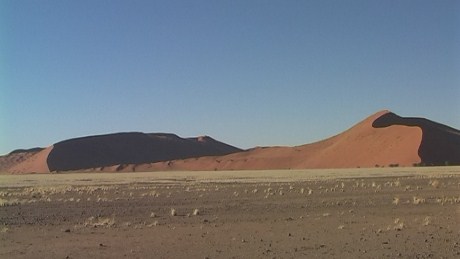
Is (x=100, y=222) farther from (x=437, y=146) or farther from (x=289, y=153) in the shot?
(x=289, y=153)

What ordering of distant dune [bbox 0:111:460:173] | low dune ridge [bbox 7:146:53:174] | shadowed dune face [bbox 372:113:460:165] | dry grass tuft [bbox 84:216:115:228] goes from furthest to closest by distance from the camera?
low dune ridge [bbox 7:146:53:174] < distant dune [bbox 0:111:460:173] < shadowed dune face [bbox 372:113:460:165] < dry grass tuft [bbox 84:216:115:228]

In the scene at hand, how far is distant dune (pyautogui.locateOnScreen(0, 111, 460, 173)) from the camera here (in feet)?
381

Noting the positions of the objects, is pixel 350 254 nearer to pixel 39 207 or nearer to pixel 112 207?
pixel 112 207

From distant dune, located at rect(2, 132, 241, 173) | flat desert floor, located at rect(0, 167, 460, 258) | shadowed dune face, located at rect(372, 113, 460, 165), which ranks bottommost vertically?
flat desert floor, located at rect(0, 167, 460, 258)

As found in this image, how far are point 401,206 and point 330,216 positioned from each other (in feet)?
18.2

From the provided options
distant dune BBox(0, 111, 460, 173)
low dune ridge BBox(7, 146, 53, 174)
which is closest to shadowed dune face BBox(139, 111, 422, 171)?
distant dune BBox(0, 111, 460, 173)

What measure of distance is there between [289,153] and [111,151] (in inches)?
2206

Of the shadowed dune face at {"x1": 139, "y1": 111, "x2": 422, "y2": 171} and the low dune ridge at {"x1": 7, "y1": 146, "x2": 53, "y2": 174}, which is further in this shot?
the low dune ridge at {"x1": 7, "y1": 146, "x2": 53, "y2": 174}

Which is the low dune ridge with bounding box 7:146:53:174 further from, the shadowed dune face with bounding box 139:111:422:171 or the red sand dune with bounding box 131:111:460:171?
the shadowed dune face with bounding box 139:111:422:171

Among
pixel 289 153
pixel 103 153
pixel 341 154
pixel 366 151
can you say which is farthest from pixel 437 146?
pixel 103 153

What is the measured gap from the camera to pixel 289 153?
497 feet

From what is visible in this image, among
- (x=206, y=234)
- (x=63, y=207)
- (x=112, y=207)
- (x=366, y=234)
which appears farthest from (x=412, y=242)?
(x=63, y=207)

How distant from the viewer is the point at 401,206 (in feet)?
88.6

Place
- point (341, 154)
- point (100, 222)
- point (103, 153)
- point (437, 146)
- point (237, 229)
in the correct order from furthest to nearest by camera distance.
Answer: point (103, 153), point (341, 154), point (437, 146), point (100, 222), point (237, 229)
